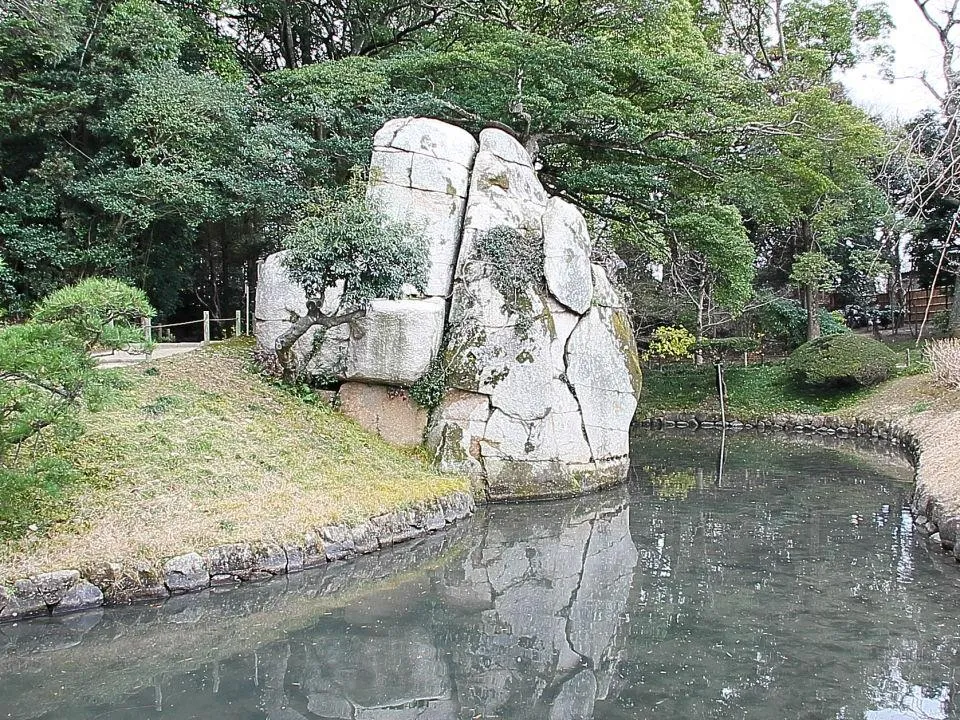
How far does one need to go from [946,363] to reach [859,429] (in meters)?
2.83

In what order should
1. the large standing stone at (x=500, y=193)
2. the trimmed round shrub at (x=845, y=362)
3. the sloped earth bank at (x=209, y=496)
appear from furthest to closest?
1. the trimmed round shrub at (x=845, y=362)
2. the large standing stone at (x=500, y=193)
3. the sloped earth bank at (x=209, y=496)

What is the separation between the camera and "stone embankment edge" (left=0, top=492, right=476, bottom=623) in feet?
26.3

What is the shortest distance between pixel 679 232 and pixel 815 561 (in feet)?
39.6

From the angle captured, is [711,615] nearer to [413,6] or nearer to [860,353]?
[860,353]

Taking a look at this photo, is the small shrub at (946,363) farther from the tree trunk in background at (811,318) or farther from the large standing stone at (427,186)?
the large standing stone at (427,186)

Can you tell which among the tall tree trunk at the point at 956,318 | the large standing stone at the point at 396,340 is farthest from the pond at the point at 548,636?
the tall tree trunk at the point at 956,318

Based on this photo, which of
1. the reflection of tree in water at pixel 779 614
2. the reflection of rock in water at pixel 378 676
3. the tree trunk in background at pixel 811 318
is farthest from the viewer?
the tree trunk in background at pixel 811 318

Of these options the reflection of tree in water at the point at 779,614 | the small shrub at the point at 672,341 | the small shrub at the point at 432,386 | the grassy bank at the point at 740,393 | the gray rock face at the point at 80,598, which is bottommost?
the gray rock face at the point at 80,598

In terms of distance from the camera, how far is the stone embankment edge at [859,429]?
11.2 metres

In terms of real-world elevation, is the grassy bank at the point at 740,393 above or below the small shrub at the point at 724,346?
below

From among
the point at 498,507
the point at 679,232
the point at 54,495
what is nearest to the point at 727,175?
the point at 679,232

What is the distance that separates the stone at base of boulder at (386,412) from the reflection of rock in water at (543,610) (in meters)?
2.45

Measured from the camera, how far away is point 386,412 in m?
13.9

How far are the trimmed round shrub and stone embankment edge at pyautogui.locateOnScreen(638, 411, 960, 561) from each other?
1.20 m
